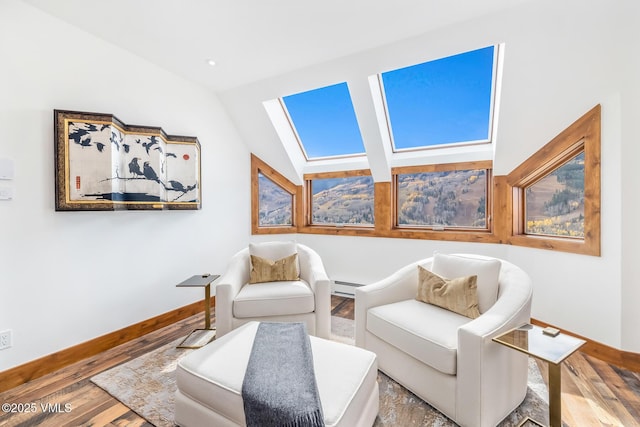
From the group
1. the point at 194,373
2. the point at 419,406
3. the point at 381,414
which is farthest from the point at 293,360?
the point at 419,406

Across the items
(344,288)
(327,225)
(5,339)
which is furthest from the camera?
(327,225)

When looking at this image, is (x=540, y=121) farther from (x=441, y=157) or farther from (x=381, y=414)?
(x=381, y=414)

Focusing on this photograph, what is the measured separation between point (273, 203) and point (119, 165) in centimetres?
217

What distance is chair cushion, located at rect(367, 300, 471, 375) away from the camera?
5.53 feet

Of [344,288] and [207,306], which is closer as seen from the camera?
[207,306]

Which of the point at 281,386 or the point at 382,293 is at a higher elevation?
the point at 382,293

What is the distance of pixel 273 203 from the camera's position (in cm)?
447

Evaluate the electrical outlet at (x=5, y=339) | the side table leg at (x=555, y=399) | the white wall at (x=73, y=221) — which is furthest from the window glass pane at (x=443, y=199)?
the electrical outlet at (x=5, y=339)

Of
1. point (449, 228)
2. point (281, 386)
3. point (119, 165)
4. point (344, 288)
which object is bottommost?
point (344, 288)

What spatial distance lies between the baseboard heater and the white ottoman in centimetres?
224

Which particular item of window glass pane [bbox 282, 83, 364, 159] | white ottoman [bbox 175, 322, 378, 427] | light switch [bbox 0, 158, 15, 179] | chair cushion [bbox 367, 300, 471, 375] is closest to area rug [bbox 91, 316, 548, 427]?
white ottoman [bbox 175, 322, 378, 427]

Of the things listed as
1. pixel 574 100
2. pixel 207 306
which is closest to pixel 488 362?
pixel 574 100

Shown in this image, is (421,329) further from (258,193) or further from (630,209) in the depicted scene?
(258,193)

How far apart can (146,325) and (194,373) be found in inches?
69.4
